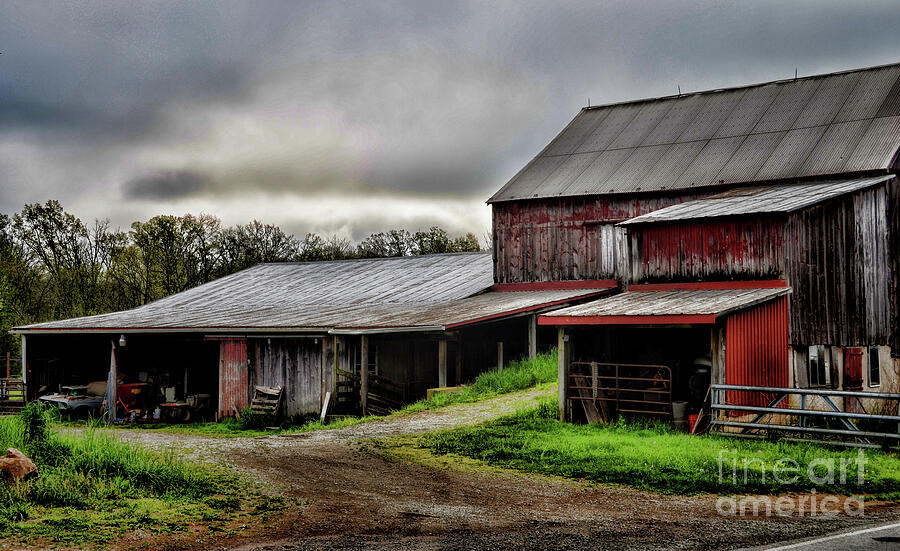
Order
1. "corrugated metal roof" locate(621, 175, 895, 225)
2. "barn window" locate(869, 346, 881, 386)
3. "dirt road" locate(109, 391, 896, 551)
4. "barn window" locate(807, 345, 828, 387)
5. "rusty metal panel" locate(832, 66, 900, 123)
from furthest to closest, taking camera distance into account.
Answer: "rusty metal panel" locate(832, 66, 900, 123) → "barn window" locate(869, 346, 881, 386) → "corrugated metal roof" locate(621, 175, 895, 225) → "barn window" locate(807, 345, 828, 387) → "dirt road" locate(109, 391, 896, 551)

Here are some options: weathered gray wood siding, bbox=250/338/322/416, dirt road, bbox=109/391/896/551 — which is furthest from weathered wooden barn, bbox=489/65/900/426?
weathered gray wood siding, bbox=250/338/322/416

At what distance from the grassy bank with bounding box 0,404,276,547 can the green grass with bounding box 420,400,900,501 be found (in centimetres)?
526

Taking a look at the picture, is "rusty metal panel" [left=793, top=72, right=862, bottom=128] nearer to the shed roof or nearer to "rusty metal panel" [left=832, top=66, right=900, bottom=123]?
"rusty metal panel" [left=832, top=66, right=900, bottom=123]

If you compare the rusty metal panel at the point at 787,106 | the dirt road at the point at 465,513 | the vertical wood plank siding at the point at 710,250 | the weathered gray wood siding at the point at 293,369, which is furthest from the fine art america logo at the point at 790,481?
the rusty metal panel at the point at 787,106

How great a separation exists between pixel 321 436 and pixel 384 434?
138 centimetres

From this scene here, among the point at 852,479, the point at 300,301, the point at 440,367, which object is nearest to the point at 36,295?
the point at 300,301

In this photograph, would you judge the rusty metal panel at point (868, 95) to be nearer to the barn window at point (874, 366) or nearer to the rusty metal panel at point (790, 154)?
the rusty metal panel at point (790, 154)

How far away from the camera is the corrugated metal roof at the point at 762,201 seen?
22.8 metres

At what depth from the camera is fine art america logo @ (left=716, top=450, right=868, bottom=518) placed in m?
11.5

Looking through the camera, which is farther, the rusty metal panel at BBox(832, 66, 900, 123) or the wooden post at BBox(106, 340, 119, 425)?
the wooden post at BBox(106, 340, 119, 425)

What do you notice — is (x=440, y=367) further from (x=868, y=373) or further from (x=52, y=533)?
(x=52, y=533)

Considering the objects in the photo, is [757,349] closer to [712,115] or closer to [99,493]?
[99,493]

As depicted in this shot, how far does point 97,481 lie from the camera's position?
11.9m

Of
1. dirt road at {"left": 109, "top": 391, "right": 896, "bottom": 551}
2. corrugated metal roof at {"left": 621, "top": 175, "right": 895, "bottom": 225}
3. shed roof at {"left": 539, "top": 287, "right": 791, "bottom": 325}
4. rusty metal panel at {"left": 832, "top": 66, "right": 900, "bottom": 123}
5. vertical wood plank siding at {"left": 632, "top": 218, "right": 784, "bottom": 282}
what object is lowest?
dirt road at {"left": 109, "top": 391, "right": 896, "bottom": 551}
